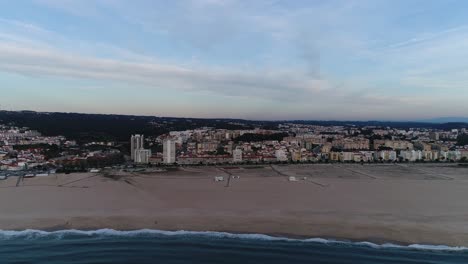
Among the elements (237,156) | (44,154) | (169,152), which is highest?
(169,152)

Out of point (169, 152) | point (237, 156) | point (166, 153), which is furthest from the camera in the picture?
point (237, 156)

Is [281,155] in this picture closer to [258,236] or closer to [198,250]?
[258,236]

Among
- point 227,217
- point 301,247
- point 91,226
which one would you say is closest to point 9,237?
point 91,226

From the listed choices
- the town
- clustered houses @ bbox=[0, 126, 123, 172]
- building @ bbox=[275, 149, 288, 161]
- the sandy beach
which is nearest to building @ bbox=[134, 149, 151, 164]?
the town

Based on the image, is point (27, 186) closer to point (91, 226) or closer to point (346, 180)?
point (91, 226)

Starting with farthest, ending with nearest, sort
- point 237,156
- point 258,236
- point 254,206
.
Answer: point 237,156
point 254,206
point 258,236

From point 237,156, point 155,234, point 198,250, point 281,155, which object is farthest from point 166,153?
point 198,250

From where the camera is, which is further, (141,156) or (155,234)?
(141,156)
